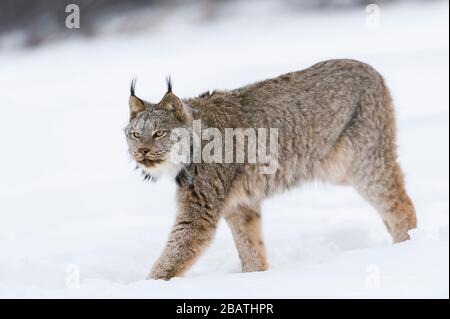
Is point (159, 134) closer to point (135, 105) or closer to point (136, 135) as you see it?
point (136, 135)

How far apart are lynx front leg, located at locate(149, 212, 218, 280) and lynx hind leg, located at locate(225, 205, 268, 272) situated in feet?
2.30

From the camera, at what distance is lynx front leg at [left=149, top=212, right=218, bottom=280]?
6.10m

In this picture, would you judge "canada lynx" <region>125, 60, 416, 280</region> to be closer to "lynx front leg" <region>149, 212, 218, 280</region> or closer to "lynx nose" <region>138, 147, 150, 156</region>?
"lynx front leg" <region>149, 212, 218, 280</region>

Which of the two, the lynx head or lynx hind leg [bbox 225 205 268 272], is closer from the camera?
the lynx head

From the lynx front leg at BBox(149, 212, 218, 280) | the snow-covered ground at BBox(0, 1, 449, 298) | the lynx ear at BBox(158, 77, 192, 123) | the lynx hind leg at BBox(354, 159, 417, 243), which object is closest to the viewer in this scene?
the snow-covered ground at BBox(0, 1, 449, 298)

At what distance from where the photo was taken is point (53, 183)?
10.7 meters

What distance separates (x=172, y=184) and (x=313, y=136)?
224cm

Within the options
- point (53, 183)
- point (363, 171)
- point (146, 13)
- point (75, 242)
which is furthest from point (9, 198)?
point (146, 13)

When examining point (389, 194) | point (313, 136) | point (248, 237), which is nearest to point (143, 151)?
point (248, 237)

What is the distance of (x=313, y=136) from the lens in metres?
6.85

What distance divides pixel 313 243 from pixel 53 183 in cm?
435

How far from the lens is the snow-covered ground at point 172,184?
5445mm

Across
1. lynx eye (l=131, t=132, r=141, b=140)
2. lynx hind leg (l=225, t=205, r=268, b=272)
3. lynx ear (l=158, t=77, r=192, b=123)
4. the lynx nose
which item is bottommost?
lynx hind leg (l=225, t=205, r=268, b=272)

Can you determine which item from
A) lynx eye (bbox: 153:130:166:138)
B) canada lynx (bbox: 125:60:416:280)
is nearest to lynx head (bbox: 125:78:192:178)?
lynx eye (bbox: 153:130:166:138)
